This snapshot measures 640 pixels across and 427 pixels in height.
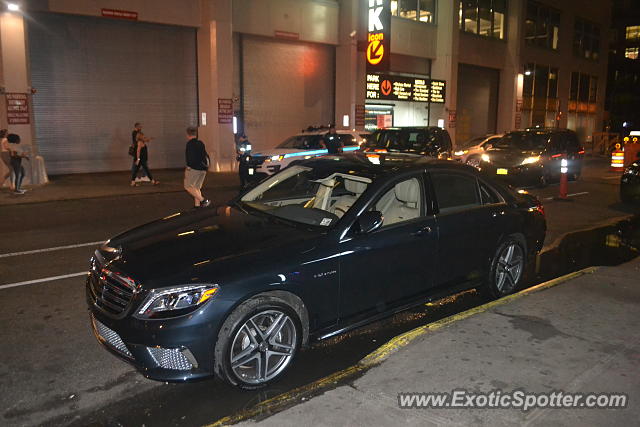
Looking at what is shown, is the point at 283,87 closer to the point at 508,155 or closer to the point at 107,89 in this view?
the point at 107,89

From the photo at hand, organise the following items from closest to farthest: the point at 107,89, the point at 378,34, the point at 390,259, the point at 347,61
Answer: the point at 390,259, the point at 107,89, the point at 378,34, the point at 347,61

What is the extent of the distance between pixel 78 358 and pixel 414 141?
12.1 metres

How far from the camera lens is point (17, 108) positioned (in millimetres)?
16172

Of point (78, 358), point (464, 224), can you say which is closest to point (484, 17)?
point (464, 224)

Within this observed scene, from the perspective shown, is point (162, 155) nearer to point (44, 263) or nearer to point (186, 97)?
point (186, 97)

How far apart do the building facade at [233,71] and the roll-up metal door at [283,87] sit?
0.15 feet

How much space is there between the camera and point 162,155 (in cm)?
2138

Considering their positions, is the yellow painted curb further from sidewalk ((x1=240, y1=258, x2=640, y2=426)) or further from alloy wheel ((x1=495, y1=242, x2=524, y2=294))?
alloy wheel ((x1=495, y1=242, x2=524, y2=294))

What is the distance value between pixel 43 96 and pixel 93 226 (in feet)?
33.9

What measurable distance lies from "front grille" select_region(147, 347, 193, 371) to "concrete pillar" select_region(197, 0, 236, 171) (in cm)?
1730

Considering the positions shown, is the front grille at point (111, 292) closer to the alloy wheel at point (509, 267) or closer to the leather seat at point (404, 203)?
the leather seat at point (404, 203)

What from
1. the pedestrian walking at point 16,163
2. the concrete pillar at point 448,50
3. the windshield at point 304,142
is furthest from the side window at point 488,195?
the concrete pillar at point 448,50

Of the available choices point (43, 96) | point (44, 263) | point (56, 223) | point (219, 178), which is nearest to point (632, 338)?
point (44, 263)

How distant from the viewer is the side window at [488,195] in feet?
A: 19.3
